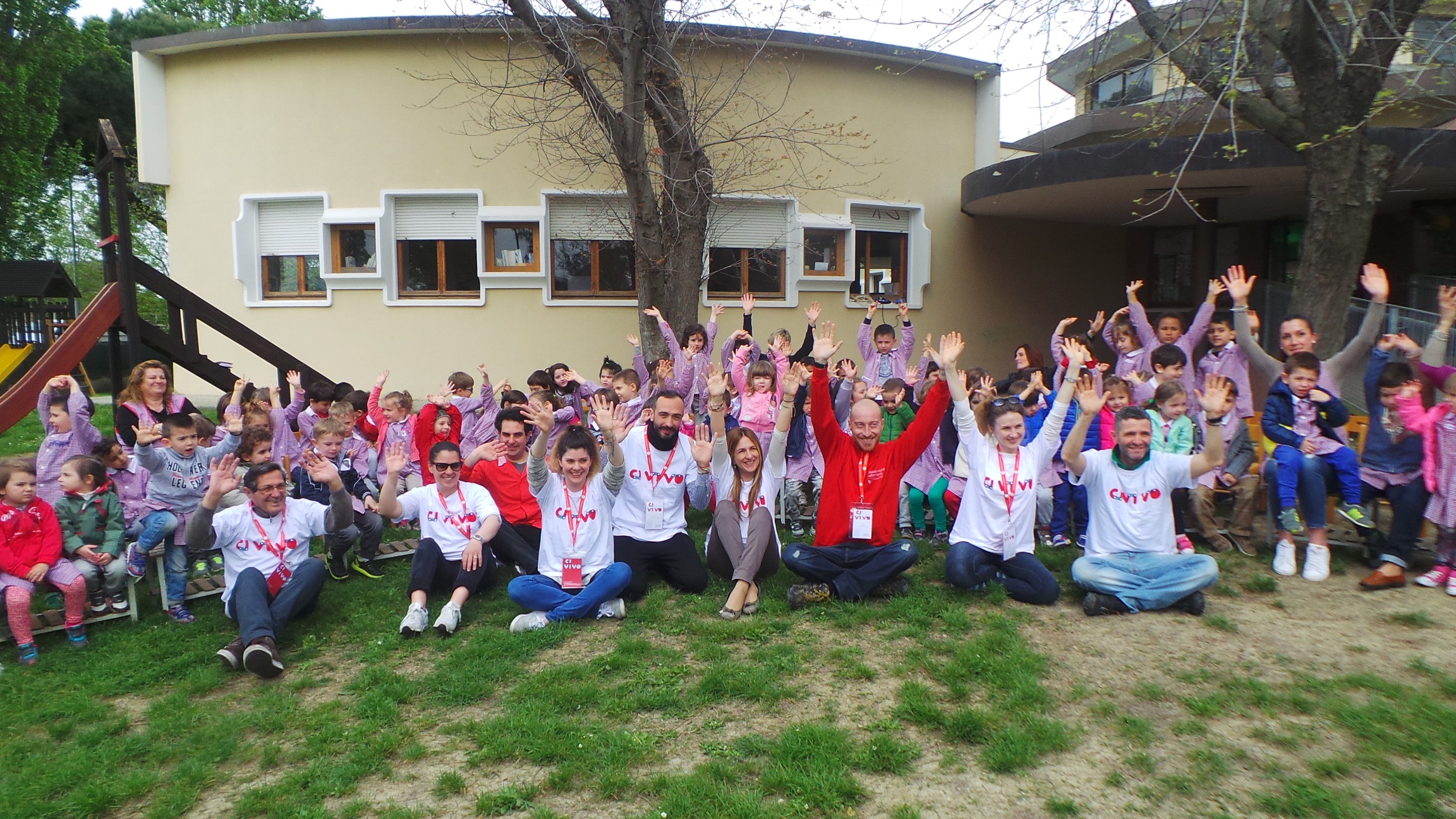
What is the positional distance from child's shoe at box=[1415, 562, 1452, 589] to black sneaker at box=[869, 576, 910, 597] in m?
3.23

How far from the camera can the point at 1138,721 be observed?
12.5 ft

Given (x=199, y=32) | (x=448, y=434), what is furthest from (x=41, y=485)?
(x=199, y=32)

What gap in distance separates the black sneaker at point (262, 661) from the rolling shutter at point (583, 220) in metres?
9.03

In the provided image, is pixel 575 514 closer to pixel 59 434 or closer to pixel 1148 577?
pixel 1148 577

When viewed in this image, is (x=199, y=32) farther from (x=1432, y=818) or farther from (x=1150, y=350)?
(x=1432, y=818)

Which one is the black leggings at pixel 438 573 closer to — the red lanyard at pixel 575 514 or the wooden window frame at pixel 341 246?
the red lanyard at pixel 575 514

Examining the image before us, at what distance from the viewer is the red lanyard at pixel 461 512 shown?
18.5 feet

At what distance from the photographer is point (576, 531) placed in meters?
5.40

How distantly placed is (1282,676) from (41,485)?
7.67 metres

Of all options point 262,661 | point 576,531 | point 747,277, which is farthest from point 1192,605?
point 747,277

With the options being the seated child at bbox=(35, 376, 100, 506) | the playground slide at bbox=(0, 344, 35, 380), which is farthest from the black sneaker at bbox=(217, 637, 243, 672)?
the playground slide at bbox=(0, 344, 35, 380)

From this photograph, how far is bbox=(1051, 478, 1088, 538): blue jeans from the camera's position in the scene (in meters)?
6.58

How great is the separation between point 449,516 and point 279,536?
101 cm

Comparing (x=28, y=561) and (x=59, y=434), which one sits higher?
(x=59, y=434)
